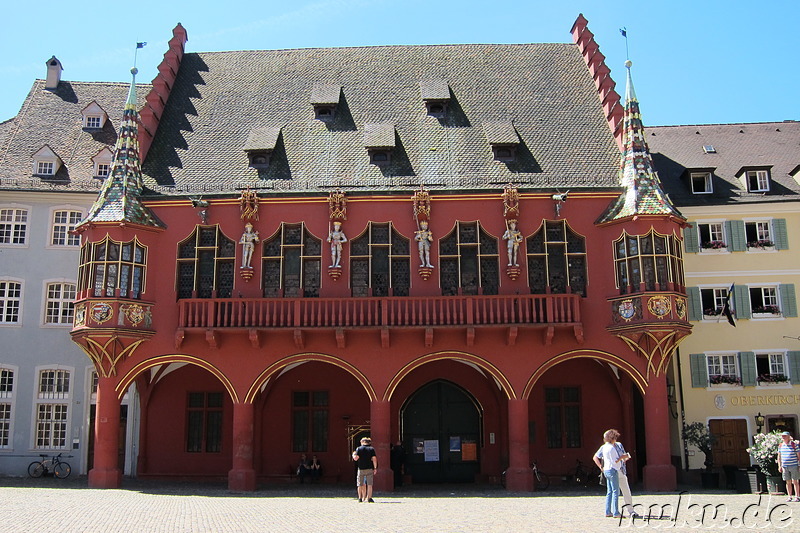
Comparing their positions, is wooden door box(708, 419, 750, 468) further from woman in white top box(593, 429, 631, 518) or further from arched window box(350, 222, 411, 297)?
woman in white top box(593, 429, 631, 518)

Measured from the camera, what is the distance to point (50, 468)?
2992cm

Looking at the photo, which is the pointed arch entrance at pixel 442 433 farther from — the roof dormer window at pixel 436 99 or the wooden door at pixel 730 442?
the roof dormer window at pixel 436 99

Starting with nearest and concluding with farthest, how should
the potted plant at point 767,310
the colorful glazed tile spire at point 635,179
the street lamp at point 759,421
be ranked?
the colorful glazed tile spire at point 635,179, the street lamp at point 759,421, the potted plant at point 767,310

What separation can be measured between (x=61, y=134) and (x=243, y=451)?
16.6 metres

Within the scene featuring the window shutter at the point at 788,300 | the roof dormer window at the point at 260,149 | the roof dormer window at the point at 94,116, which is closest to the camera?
the roof dormer window at the point at 260,149

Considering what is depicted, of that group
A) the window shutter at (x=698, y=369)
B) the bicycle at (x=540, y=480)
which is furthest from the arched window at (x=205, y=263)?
the window shutter at (x=698, y=369)

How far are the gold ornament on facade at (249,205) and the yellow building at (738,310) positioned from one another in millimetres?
15642

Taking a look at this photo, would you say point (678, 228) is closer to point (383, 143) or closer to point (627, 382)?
point (627, 382)

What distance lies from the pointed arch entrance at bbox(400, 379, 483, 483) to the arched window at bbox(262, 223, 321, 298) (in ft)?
19.2

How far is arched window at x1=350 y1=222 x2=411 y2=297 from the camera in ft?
90.6

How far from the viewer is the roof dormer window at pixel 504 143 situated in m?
29.5

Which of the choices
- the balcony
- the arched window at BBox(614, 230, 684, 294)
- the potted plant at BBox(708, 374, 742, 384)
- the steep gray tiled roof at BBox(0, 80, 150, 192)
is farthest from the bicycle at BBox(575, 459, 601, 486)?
the steep gray tiled roof at BBox(0, 80, 150, 192)

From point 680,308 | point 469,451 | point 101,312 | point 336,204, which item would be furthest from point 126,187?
point 680,308

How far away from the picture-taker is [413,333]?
87.7 feet
